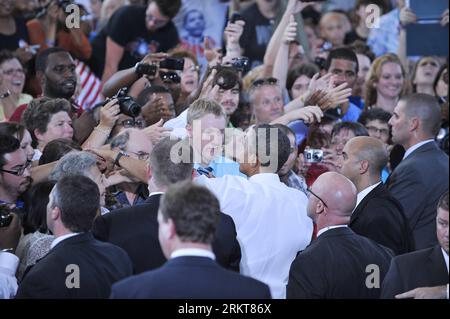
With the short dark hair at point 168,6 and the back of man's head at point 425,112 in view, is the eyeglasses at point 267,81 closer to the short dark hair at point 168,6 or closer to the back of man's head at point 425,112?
the back of man's head at point 425,112

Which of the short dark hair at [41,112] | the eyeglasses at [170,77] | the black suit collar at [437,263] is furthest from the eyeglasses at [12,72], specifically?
the black suit collar at [437,263]

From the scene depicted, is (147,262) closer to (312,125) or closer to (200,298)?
(200,298)

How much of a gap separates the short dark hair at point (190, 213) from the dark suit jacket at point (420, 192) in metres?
3.07

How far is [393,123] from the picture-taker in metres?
7.06

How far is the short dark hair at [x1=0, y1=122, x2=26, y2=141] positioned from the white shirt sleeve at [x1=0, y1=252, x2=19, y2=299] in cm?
137

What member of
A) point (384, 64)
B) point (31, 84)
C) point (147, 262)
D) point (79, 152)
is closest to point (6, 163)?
point (79, 152)

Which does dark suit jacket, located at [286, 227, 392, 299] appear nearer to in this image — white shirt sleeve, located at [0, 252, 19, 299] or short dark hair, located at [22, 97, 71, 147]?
white shirt sleeve, located at [0, 252, 19, 299]

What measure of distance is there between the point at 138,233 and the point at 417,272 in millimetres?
1332

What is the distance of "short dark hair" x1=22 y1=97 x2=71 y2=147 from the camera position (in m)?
6.68

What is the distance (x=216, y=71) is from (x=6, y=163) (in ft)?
6.23

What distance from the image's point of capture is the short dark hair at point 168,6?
8938 mm

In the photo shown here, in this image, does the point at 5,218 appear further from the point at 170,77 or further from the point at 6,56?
the point at 6,56

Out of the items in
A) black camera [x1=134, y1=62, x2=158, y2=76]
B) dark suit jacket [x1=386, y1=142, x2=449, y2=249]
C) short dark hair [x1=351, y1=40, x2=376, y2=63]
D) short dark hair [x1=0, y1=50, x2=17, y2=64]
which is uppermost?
short dark hair [x1=0, y1=50, x2=17, y2=64]

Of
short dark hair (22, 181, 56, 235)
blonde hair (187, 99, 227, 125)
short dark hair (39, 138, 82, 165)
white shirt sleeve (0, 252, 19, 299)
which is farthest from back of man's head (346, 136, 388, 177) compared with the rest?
white shirt sleeve (0, 252, 19, 299)
